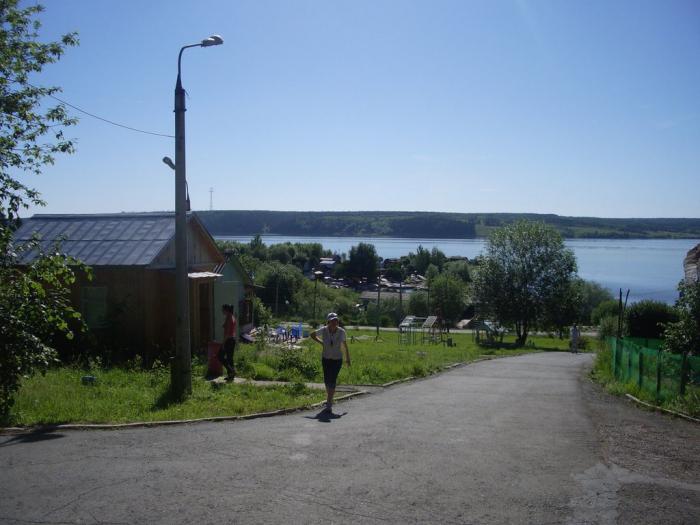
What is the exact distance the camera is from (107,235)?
1816 cm

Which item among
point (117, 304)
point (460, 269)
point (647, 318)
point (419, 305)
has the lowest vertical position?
point (419, 305)

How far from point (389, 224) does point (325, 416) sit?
160563mm

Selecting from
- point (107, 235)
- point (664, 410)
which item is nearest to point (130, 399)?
point (107, 235)

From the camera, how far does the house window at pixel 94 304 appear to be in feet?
54.4

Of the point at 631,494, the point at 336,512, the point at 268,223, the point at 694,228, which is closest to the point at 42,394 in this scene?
the point at 336,512

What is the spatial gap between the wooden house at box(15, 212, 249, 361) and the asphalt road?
802 centimetres

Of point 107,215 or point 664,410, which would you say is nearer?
point 664,410

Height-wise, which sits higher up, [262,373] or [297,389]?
[297,389]

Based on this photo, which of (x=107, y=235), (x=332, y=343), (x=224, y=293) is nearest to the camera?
(x=332, y=343)

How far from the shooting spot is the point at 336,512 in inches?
216

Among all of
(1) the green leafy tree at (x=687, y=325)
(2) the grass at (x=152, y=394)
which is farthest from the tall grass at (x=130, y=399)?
(1) the green leafy tree at (x=687, y=325)

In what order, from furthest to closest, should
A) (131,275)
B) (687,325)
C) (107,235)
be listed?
(107,235) → (131,275) → (687,325)

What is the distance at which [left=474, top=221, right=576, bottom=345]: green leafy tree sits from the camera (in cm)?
5775

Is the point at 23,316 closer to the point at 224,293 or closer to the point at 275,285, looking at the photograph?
the point at 224,293
